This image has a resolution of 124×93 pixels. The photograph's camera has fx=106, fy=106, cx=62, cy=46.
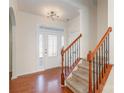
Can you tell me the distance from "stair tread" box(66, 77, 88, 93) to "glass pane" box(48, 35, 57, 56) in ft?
9.46

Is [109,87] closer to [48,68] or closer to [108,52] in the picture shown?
Answer: [108,52]

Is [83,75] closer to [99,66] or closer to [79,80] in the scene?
[79,80]

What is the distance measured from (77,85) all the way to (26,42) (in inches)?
125

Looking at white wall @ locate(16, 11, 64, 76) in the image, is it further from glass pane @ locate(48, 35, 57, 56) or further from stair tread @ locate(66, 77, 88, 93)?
stair tread @ locate(66, 77, 88, 93)

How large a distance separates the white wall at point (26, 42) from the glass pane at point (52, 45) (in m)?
0.99

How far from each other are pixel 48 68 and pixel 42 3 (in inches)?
134

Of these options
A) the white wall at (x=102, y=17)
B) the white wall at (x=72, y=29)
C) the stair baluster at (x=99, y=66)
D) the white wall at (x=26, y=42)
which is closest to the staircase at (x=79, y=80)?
the stair baluster at (x=99, y=66)

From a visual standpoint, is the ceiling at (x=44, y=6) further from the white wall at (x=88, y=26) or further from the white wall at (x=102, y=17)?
the white wall at (x=102, y=17)

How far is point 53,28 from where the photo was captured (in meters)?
6.12

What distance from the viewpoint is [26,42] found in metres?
4.97

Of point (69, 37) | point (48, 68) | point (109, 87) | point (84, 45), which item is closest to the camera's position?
point (109, 87)

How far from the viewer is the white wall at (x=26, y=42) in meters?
4.70
